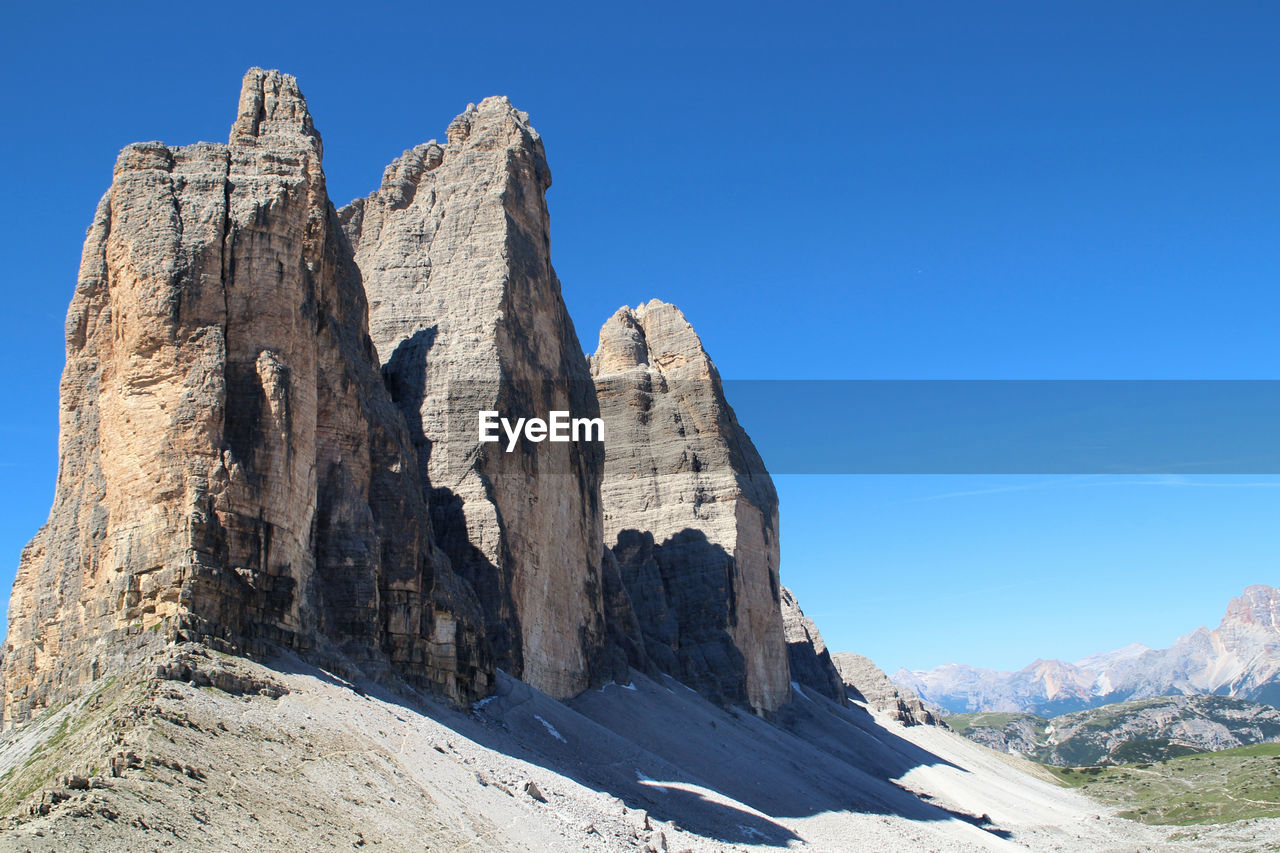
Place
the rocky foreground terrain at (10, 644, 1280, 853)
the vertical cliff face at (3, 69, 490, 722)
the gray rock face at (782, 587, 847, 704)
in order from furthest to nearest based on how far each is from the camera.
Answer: the gray rock face at (782, 587, 847, 704)
the vertical cliff face at (3, 69, 490, 722)
the rocky foreground terrain at (10, 644, 1280, 853)

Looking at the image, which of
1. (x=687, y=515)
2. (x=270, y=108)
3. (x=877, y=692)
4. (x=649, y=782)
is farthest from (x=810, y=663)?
(x=270, y=108)

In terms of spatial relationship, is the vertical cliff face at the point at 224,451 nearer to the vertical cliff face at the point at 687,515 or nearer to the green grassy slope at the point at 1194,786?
the vertical cliff face at the point at 687,515

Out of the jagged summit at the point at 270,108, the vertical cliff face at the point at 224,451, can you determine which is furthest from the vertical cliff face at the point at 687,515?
the jagged summit at the point at 270,108

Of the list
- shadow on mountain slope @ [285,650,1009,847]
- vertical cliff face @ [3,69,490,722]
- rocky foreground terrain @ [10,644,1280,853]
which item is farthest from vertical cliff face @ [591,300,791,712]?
vertical cliff face @ [3,69,490,722]

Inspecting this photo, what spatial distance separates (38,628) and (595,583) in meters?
28.3

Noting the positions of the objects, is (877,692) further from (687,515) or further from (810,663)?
(687,515)

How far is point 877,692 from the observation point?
354 ft

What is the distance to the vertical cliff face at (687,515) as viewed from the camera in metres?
70.4

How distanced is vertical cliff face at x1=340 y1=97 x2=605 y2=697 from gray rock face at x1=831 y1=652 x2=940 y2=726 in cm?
5481

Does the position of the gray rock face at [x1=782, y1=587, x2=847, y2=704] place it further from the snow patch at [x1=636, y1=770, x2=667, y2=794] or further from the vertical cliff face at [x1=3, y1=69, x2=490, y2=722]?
the vertical cliff face at [x1=3, y1=69, x2=490, y2=722]

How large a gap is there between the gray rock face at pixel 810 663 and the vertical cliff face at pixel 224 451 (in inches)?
2312

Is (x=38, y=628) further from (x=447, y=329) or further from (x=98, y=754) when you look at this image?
(x=447, y=329)

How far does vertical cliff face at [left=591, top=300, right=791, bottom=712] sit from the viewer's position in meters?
70.4

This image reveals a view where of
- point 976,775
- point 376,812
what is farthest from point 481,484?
point 976,775
